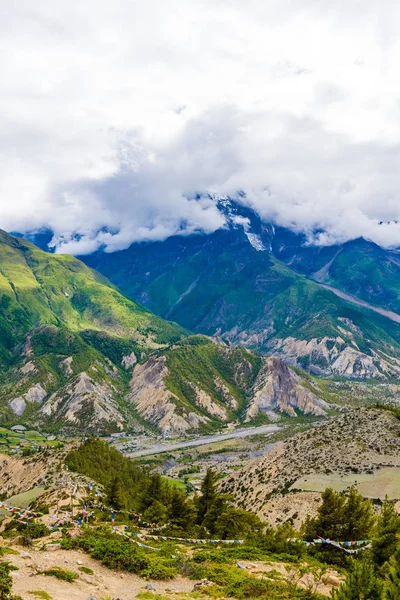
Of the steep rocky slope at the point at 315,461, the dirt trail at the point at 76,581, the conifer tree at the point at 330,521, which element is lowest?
the steep rocky slope at the point at 315,461

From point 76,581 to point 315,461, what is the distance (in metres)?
73.9

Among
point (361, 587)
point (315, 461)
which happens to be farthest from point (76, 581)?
point (315, 461)

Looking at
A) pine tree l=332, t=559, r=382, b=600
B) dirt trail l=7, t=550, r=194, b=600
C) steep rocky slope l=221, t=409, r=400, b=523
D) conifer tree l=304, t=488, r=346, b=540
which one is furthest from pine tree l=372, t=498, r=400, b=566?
steep rocky slope l=221, t=409, r=400, b=523

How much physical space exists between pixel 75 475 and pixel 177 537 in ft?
140

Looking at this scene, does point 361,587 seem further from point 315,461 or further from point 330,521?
point 315,461

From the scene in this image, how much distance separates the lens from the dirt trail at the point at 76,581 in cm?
2958

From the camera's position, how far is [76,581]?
32.5m

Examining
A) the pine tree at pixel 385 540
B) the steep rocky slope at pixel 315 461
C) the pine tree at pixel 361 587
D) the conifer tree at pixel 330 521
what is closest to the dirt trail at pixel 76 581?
the pine tree at pixel 361 587

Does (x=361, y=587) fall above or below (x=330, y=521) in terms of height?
above

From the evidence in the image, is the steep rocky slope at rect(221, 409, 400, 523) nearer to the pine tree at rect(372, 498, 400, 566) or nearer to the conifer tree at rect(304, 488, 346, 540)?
the conifer tree at rect(304, 488, 346, 540)

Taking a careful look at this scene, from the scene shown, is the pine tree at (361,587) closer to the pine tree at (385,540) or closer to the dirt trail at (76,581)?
the dirt trail at (76,581)

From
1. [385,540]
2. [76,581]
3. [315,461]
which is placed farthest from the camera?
[315,461]

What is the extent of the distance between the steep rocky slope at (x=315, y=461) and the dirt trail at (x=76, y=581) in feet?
157

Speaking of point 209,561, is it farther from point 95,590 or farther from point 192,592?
point 95,590
